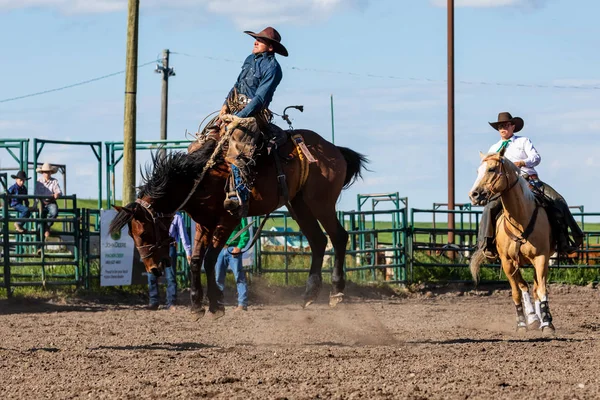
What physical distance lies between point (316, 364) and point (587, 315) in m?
6.90

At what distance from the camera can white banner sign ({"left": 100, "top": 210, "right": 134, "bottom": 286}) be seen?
49.7 feet

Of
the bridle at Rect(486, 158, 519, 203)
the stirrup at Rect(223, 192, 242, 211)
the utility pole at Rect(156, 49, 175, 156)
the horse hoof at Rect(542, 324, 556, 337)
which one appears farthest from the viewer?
the utility pole at Rect(156, 49, 175, 156)

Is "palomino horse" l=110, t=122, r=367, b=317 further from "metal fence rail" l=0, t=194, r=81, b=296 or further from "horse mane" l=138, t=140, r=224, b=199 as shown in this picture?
"metal fence rail" l=0, t=194, r=81, b=296

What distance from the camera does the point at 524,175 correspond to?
1086 centimetres

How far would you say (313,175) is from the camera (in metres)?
9.53

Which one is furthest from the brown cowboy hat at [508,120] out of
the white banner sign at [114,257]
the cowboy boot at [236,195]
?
the white banner sign at [114,257]

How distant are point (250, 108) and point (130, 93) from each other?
6604mm

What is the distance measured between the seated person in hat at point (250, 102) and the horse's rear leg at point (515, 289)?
11.0 feet

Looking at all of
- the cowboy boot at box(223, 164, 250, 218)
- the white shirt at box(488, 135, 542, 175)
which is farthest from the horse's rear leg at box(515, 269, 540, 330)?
the cowboy boot at box(223, 164, 250, 218)

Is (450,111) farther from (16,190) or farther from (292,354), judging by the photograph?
(292,354)

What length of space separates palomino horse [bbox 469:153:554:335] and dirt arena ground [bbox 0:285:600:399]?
0.35 metres

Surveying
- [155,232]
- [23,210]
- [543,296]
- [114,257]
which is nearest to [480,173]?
[543,296]

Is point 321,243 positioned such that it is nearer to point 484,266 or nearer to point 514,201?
point 514,201

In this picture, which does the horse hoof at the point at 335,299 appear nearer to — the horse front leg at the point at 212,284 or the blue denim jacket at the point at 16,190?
the horse front leg at the point at 212,284
